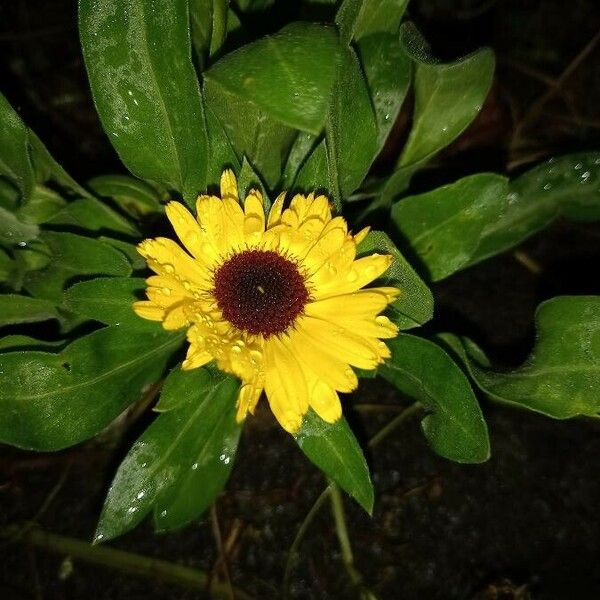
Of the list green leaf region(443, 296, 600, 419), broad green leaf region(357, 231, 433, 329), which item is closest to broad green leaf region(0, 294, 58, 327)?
broad green leaf region(357, 231, 433, 329)

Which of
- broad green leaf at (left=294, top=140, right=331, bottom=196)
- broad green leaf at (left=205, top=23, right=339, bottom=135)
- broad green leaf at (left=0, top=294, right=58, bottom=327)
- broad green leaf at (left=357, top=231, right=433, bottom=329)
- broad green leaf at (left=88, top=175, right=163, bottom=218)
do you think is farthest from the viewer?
broad green leaf at (left=88, top=175, right=163, bottom=218)

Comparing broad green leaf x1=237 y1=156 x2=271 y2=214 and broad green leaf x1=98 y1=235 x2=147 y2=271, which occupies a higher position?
broad green leaf x1=237 y1=156 x2=271 y2=214

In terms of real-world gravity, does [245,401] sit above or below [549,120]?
→ above

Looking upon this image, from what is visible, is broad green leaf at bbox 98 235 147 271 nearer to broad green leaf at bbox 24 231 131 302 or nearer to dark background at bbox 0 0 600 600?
broad green leaf at bbox 24 231 131 302

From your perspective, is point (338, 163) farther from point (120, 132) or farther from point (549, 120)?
point (549, 120)

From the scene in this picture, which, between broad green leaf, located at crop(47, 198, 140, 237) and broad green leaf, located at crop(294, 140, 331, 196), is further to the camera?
broad green leaf, located at crop(47, 198, 140, 237)

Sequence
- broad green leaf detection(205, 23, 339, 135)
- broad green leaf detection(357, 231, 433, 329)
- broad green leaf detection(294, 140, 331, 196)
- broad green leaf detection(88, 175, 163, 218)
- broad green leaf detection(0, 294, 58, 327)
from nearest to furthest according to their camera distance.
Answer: broad green leaf detection(205, 23, 339, 135)
broad green leaf detection(357, 231, 433, 329)
broad green leaf detection(294, 140, 331, 196)
broad green leaf detection(0, 294, 58, 327)
broad green leaf detection(88, 175, 163, 218)

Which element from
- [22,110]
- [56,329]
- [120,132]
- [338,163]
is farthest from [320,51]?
[22,110]

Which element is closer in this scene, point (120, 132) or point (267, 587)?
point (120, 132)
